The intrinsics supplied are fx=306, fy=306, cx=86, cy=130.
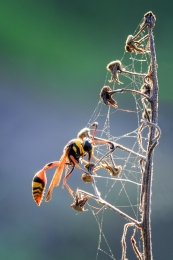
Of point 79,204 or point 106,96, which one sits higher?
point 106,96

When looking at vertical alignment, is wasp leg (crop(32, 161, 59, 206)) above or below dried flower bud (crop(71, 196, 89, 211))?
above

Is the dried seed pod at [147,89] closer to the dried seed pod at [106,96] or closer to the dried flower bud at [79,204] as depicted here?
the dried seed pod at [106,96]

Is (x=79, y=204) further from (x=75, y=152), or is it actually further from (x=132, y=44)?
(x=132, y=44)

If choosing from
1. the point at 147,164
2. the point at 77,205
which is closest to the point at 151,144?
the point at 147,164

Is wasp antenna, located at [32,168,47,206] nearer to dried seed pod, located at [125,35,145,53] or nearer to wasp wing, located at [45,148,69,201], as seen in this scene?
wasp wing, located at [45,148,69,201]

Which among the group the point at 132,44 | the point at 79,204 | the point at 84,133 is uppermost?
the point at 132,44

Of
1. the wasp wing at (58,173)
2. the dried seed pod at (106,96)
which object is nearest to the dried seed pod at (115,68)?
the dried seed pod at (106,96)

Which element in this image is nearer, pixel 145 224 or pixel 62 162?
pixel 145 224

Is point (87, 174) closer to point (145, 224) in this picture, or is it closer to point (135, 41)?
point (145, 224)

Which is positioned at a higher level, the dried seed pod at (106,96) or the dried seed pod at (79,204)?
the dried seed pod at (106,96)

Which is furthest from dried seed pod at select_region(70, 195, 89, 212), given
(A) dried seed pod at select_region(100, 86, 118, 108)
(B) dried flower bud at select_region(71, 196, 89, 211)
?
(A) dried seed pod at select_region(100, 86, 118, 108)

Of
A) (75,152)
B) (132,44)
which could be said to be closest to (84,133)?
(75,152)
